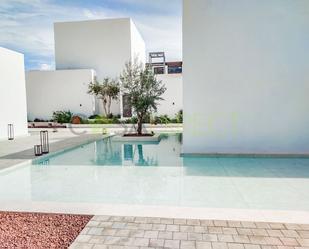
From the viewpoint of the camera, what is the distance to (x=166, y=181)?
6207mm

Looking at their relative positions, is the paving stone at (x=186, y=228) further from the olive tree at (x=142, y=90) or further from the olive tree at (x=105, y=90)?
the olive tree at (x=105, y=90)

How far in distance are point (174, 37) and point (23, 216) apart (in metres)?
18.4

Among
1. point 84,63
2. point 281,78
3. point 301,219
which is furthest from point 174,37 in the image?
point 301,219

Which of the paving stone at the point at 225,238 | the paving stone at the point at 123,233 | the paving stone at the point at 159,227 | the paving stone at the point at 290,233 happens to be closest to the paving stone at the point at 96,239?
the paving stone at the point at 123,233

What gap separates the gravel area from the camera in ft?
9.90

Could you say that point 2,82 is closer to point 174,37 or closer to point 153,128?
point 153,128

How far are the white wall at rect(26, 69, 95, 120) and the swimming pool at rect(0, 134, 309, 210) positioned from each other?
13.5 meters

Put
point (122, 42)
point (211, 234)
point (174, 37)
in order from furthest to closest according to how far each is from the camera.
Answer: point (122, 42) → point (174, 37) → point (211, 234)

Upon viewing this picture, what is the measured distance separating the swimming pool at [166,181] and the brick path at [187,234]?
1.37 metres

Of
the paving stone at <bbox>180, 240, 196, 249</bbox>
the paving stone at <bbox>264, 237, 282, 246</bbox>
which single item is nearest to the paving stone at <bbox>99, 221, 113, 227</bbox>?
the paving stone at <bbox>180, 240, 196, 249</bbox>

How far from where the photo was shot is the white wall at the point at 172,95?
22156 millimetres

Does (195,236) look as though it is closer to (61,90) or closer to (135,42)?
(61,90)

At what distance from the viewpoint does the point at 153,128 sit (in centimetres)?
1717

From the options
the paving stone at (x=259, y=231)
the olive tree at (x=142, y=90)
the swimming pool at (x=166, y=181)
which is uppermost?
the olive tree at (x=142, y=90)
